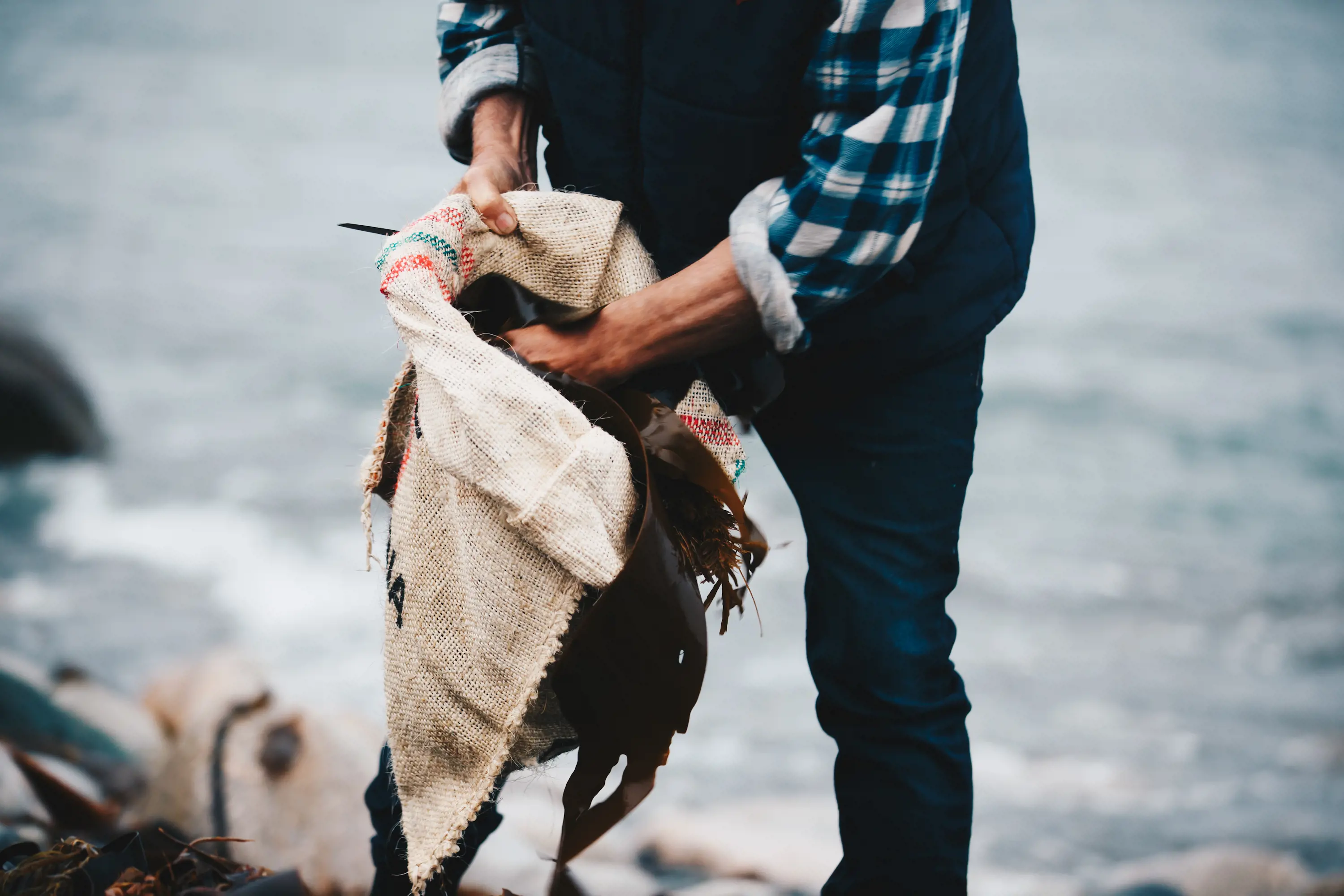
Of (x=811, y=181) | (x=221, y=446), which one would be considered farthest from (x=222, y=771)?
(x=221, y=446)

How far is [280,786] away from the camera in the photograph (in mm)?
1997

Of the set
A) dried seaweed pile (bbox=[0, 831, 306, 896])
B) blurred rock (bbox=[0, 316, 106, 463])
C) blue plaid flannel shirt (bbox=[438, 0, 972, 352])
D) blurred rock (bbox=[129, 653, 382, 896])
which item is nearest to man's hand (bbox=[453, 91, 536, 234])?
blue plaid flannel shirt (bbox=[438, 0, 972, 352])

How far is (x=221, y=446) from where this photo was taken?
506 cm

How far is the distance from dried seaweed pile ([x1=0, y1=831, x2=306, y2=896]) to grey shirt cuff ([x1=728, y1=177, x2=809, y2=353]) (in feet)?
3.34

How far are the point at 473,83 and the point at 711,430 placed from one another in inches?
22.2

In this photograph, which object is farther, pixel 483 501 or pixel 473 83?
pixel 473 83

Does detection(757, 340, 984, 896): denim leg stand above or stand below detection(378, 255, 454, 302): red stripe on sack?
below

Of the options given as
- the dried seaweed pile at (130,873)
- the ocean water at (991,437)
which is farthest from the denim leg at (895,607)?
the dried seaweed pile at (130,873)

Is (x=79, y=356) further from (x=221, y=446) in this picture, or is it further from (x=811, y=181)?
(x=811, y=181)

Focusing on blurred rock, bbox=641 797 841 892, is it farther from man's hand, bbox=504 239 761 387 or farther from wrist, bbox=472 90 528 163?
wrist, bbox=472 90 528 163

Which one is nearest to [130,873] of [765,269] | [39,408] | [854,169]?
[765,269]

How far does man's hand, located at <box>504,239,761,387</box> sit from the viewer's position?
108cm

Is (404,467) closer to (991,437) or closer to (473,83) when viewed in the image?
(473,83)

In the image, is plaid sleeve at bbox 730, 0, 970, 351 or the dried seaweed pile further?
the dried seaweed pile
